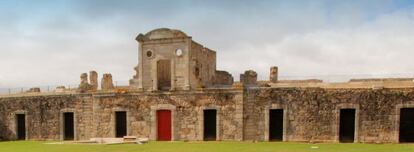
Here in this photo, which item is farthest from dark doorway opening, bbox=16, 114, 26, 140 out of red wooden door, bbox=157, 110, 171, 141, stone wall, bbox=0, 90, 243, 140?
→ red wooden door, bbox=157, 110, 171, 141

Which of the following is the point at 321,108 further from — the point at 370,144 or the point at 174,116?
the point at 174,116

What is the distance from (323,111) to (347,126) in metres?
1.40

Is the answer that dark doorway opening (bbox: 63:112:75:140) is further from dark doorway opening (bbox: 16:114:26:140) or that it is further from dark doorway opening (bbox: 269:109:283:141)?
dark doorway opening (bbox: 269:109:283:141)

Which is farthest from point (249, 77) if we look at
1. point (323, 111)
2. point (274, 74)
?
point (323, 111)

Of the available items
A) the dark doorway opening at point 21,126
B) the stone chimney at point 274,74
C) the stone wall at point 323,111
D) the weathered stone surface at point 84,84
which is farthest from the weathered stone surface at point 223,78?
the dark doorway opening at point 21,126

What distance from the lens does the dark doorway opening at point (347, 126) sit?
18.9 m

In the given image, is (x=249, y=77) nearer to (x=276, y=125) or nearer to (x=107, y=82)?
(x=276, y=125)

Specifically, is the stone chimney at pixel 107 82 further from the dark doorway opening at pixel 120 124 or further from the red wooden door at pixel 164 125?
the red wooden door at pixel 164 125

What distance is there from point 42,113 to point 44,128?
0.95m

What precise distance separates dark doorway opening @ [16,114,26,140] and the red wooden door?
9.75 metres

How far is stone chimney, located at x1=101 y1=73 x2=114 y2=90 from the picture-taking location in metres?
26.5

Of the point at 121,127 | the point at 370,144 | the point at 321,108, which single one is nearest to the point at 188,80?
the point at 121,127

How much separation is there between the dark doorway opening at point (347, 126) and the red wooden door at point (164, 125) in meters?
9.07

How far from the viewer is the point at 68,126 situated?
24.1 meters
